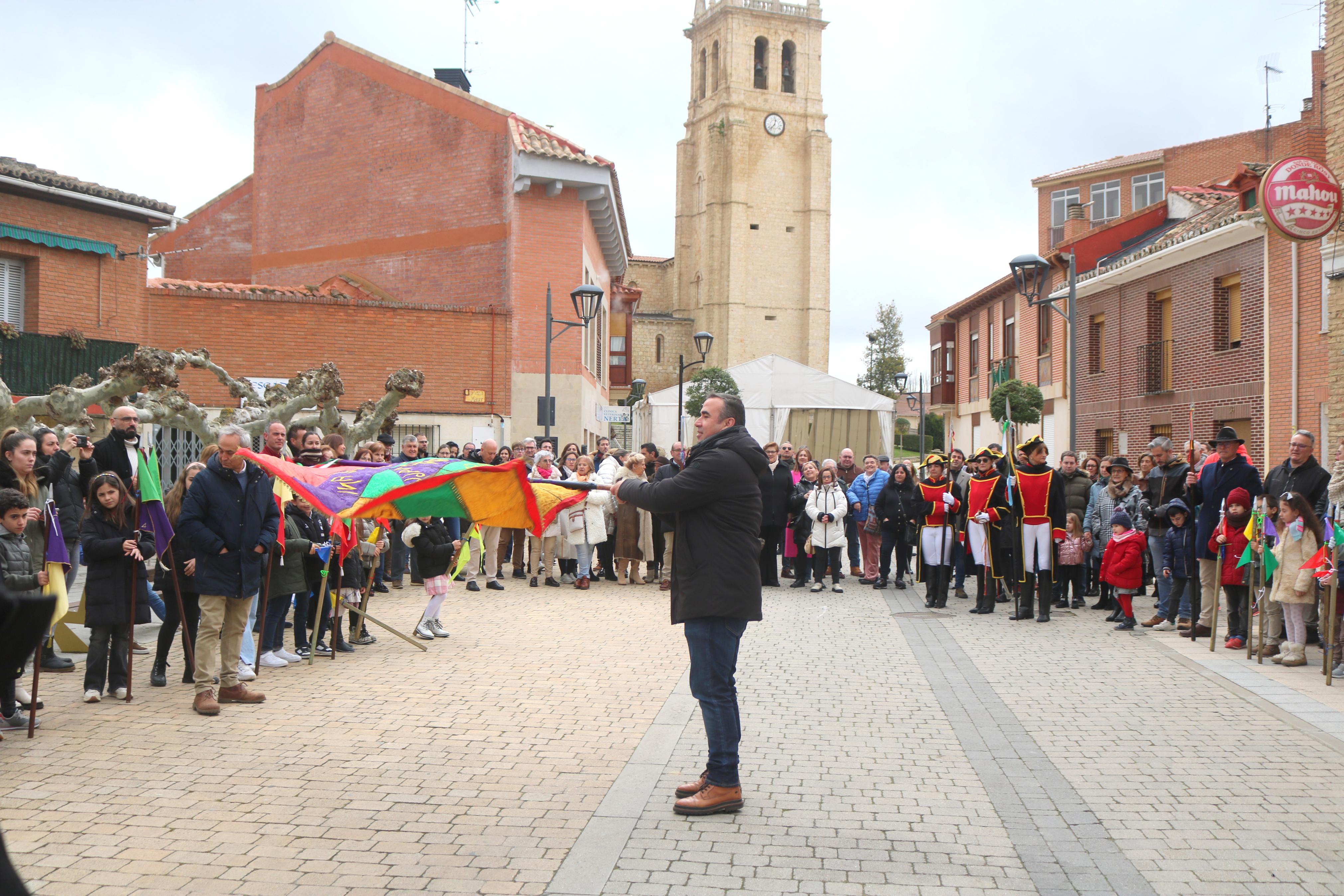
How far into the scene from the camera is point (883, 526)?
1662 centimetres

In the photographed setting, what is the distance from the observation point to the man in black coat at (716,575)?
5.68 m

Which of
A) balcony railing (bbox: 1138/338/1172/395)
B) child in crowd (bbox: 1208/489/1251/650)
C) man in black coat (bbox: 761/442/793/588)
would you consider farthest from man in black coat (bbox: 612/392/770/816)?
balcony railing (bbox: 1138/338/1172/395)

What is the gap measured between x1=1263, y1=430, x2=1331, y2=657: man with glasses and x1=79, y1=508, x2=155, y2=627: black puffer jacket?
963cm

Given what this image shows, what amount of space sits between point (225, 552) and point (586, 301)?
16619 mm

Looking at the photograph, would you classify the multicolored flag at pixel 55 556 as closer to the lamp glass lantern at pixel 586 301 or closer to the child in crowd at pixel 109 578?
the child in crowd at pixel 109 578

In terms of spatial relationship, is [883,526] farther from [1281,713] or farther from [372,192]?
[372,192]

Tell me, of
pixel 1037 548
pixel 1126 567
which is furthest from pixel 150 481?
pixel 1126 567

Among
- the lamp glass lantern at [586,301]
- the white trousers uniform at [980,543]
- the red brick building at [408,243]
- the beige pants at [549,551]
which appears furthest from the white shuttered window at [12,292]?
the white trousers uniform at [980,543]

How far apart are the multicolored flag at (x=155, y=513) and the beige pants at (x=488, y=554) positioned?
749cm

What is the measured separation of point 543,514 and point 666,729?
91.5 inches

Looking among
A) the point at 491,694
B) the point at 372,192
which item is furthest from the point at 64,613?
the point at 372,192

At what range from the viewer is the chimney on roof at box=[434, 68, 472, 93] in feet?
116

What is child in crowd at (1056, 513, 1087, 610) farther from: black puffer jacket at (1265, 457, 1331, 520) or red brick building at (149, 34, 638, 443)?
red brick building at (149, 34, 638, 443)

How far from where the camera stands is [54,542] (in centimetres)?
797
